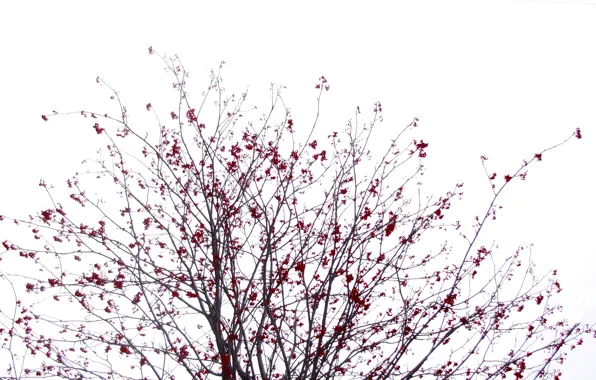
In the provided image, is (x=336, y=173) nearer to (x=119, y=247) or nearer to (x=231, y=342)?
(x=231, y=342)

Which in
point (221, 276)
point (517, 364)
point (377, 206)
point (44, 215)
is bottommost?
point (517, 364)

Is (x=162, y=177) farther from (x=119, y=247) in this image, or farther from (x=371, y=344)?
(x=371, y=344)

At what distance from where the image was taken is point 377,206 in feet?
15.1

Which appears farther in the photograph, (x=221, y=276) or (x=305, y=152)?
(x=305, y=152)

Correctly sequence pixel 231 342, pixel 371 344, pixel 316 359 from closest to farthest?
1. pixel 316 359
2. pixel 231 342
3. pixel 371 344

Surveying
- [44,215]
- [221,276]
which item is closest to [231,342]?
[221,276]

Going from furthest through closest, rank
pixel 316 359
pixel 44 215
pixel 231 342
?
1. pixel 44 215
2. pixel 231 342
3. pixel 316 359

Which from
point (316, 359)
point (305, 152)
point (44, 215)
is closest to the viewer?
point (316, 359)

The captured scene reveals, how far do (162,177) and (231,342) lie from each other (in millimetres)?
2052

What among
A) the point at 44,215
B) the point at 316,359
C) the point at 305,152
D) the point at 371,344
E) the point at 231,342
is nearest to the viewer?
the point at 316,359

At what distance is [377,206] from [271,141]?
4.59 feet

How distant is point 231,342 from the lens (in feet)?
13.6

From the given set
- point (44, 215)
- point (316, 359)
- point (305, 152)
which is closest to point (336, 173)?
point (305, 152)

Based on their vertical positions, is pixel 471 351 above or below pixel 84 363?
below
